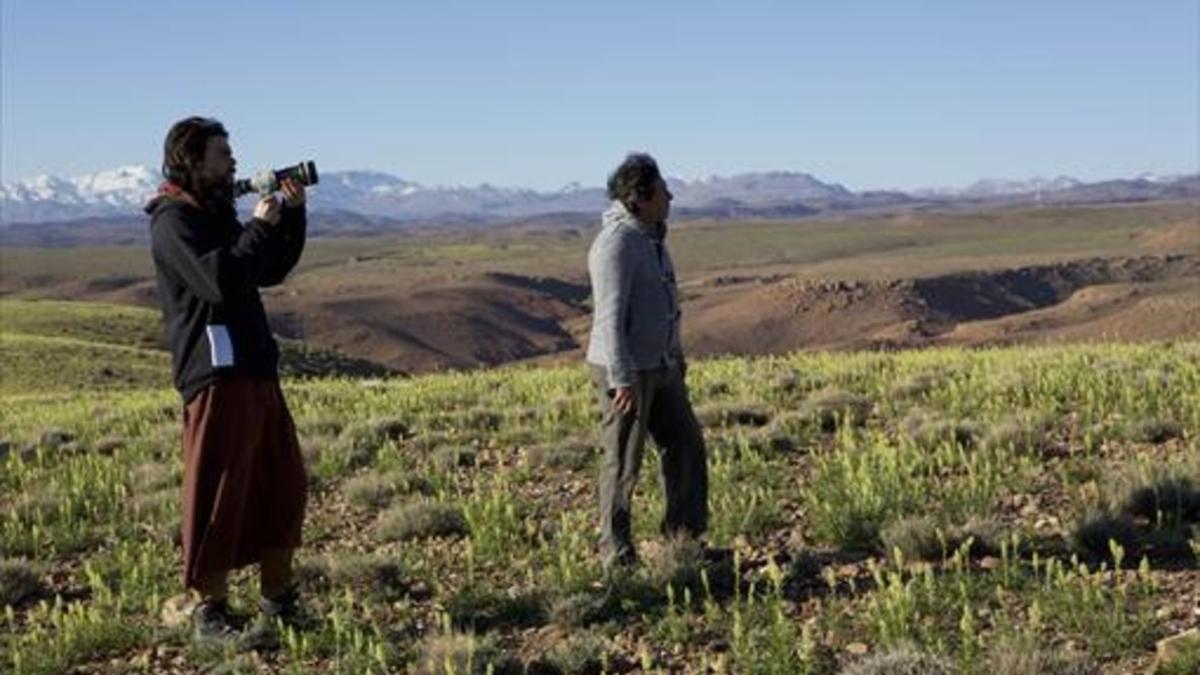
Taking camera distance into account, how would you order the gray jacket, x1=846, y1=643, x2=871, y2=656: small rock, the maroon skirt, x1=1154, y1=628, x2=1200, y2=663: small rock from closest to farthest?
1. x1=1154, y1=628, x2=1200, y2=663: small rock
2. x1=846, y1=643, x2=871, y2=656: small rock
3. the maroon skirt
4. the gray jacket

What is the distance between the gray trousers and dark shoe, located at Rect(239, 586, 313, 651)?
1.58 meters

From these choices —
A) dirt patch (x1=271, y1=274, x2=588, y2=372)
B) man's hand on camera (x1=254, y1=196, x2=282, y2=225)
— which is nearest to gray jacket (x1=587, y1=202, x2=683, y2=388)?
man's hand on camera (x1=254, y1=196, x2=282, y2=225)

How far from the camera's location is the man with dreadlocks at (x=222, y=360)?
231 inches

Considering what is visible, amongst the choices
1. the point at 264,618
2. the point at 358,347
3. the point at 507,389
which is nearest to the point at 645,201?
the point at 264,618

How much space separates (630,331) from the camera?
6.87 m

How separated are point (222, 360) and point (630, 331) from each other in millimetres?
2043

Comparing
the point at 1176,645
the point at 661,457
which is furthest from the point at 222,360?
the point at 1176,645

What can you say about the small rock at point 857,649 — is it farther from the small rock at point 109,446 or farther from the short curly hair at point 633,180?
the small rock at point 109,446

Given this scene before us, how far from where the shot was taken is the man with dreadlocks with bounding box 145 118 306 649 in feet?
19.3

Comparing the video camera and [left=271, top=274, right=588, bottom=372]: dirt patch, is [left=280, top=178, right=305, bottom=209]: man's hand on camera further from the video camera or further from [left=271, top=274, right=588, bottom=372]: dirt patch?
A: [left=271, top=274, right=588, bottom=372]: dirt patch

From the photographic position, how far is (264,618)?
6414mm

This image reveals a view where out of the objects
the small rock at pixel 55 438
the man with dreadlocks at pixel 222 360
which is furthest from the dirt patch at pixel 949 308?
the man with dreadlocks at pixel 222 360

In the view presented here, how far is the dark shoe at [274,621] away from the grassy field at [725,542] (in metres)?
0.13

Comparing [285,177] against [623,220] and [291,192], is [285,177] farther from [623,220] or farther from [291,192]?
[623,220]
